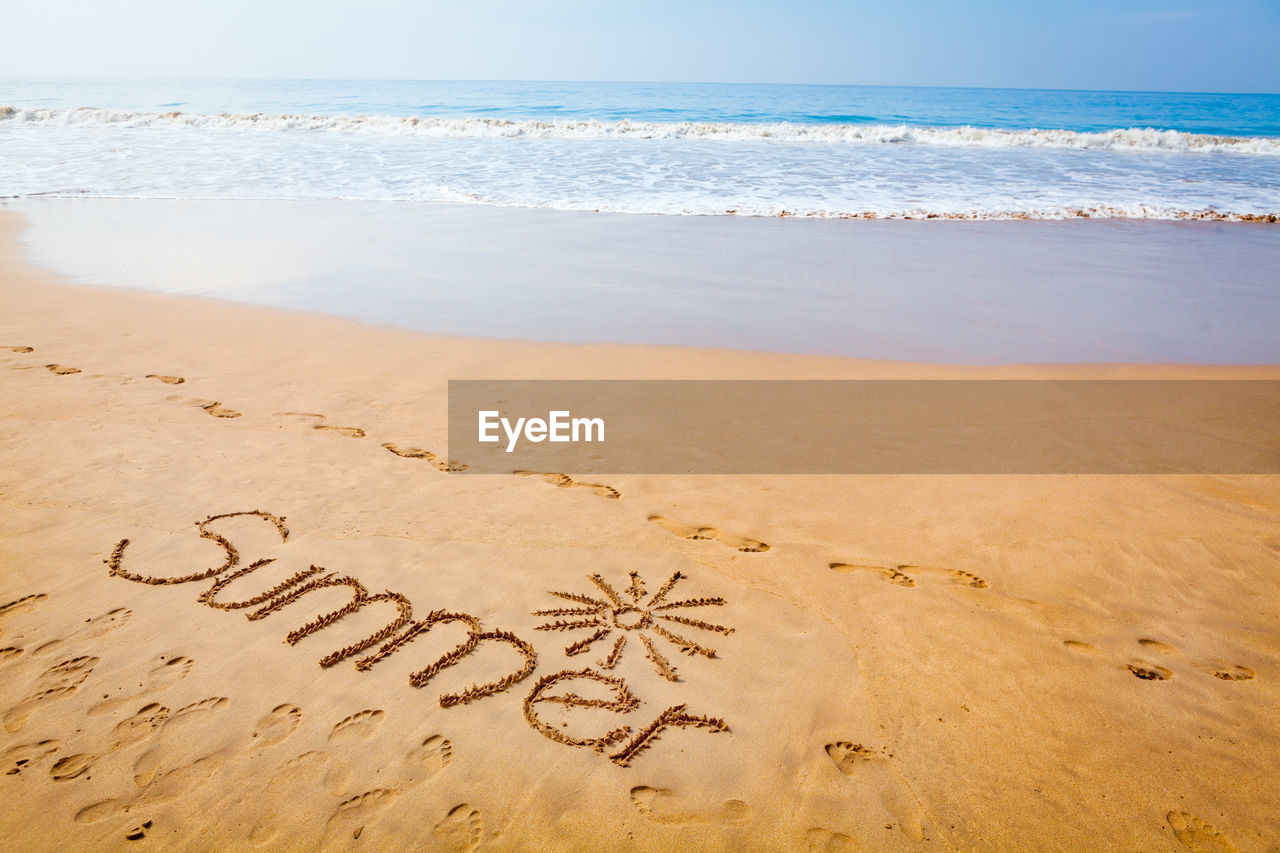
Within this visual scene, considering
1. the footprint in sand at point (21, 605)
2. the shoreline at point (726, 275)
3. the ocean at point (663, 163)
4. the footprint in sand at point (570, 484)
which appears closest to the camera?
the footprint in sand at point (21, 605)

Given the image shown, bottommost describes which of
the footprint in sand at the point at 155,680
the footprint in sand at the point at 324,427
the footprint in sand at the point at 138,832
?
the footprint in sand at the point at 138,832

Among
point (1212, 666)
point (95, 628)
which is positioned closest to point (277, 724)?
point (95, 628)

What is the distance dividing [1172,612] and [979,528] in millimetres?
762

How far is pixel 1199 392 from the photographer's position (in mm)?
4531

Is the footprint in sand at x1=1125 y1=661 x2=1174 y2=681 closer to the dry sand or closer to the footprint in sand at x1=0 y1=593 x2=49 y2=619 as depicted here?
the dry sand

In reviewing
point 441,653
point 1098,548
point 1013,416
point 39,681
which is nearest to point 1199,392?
point 1013,416

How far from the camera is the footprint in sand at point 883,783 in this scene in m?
1.86

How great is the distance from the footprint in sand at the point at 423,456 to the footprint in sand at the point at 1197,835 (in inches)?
120

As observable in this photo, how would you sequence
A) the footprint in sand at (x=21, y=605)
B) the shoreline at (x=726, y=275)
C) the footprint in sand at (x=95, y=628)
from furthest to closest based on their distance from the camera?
1. the shoreline at (x=726, y=275)
2. the footprint in sand at (x=21, y=605)
3. the footprint in sand at (x=95, y=628)

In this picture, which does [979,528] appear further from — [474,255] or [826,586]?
[474,255]

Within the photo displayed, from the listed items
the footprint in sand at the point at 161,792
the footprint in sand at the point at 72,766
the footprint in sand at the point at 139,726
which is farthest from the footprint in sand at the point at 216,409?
the footprint in sand at the point at 161,792

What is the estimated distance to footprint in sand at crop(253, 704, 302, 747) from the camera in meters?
2.03

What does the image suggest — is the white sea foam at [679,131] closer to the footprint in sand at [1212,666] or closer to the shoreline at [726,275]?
Result: the shoreline at [726,275]

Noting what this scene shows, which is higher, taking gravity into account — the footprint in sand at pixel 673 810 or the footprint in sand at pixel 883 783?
the footprint in sand at pixel 883 783
